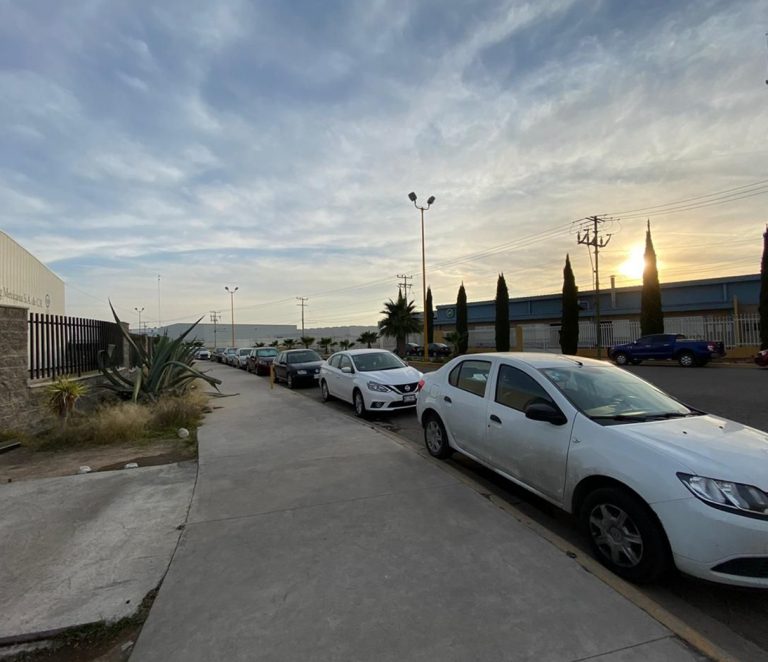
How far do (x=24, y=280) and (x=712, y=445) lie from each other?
25.8m

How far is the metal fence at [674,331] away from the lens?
2519 centimetres

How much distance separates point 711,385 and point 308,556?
14.6 meters

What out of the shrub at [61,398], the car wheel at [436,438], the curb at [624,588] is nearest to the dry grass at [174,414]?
the shrub at [61,398]

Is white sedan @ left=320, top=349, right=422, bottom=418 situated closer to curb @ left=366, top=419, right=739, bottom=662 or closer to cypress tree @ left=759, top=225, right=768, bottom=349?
curb @ left=366, top=419, right=739, bottom=662

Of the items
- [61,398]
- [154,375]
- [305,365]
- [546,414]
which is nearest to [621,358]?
[305,365]

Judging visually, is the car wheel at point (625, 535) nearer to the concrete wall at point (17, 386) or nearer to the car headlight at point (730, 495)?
the car headlight at point (730, 495)

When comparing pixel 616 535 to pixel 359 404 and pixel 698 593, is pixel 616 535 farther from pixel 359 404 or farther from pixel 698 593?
pixel 359 404

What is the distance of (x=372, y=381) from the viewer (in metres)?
9.59

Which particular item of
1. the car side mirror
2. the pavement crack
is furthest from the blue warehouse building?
the pavement crack

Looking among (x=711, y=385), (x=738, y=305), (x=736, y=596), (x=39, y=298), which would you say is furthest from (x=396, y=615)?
(x=738, y=305)

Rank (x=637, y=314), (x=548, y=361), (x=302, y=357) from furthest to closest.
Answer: (x=637, y=314), (x=302, y=357), (x=548, y=361)

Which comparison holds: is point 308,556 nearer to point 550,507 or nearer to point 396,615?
point 396,615

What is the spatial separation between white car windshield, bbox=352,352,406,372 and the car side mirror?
22.0 ft

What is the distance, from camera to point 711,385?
13625mm
